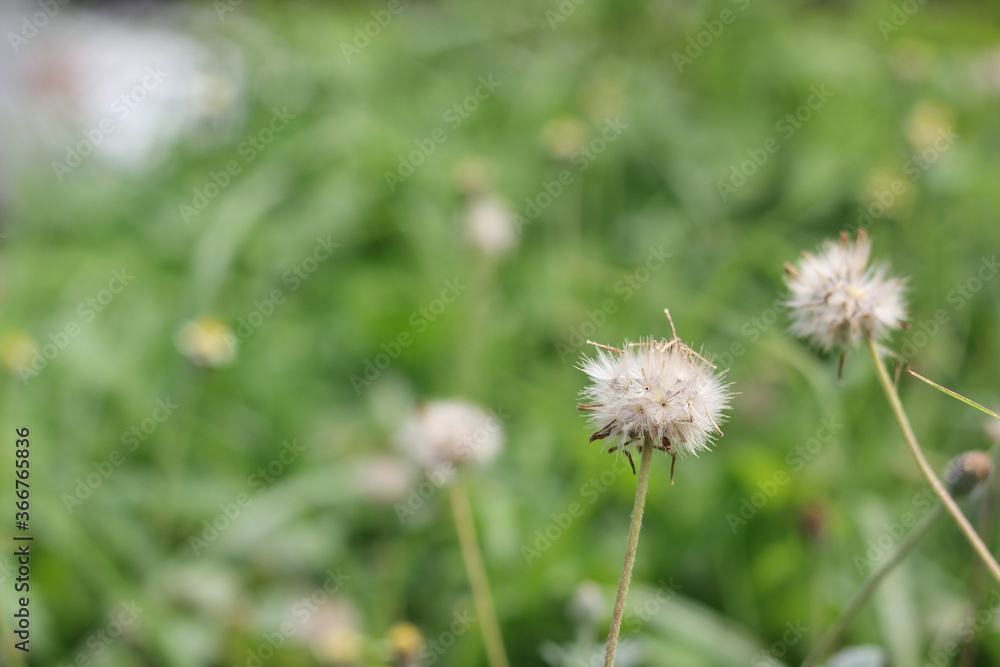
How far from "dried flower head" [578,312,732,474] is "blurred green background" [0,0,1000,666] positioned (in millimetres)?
490

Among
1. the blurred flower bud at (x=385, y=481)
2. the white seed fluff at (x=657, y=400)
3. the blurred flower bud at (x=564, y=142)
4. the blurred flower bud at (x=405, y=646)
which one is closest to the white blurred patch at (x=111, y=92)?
the blurred flower bud at (x=564, y=142)

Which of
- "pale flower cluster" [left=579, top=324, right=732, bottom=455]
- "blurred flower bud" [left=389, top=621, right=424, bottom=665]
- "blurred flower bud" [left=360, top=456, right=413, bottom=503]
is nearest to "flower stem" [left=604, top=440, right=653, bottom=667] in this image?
"pale flower cluster" [left=579, top=324, right=732, bottom=455]

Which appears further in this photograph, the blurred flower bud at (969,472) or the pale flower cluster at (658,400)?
the blurred flower bud at (969,472)

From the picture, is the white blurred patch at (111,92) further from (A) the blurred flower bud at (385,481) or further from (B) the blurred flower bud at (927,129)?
(B) the blurred flower bud at (927,129)

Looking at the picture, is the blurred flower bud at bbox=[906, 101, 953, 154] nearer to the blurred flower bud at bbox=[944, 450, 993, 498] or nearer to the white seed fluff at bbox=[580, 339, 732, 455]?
the blurred flower bud at bbox=[944, 450, 993, 498]

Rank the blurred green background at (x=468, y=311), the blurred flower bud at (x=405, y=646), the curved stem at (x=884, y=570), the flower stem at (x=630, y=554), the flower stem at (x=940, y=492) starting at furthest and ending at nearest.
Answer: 1. the blurred green background at (x=468, y=311)
2. the blurred flower bud at (x=405, y=646)
3. the curved stem at (x=884, y=570)
4. the flower stem at (x=940, y=492)
5. the flower stem at (x=630, y=554)

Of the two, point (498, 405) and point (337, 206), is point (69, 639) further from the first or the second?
point (337, 206)

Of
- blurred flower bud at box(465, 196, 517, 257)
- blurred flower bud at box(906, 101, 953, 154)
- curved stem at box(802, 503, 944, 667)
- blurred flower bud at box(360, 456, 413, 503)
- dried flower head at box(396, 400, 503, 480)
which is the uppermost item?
blurred flower bud at box(906, 101, 953, 154)

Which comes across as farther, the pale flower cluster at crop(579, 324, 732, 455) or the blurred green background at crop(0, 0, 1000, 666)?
the blurred green background at crop(0, 0, 1000, 666)

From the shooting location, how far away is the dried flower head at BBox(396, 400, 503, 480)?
1.42 meters

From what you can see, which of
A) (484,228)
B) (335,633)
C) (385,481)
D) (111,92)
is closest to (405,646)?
(335,633)

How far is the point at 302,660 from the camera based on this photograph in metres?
1.66

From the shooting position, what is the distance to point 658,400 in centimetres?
85

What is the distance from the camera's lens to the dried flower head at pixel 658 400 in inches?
33.1
